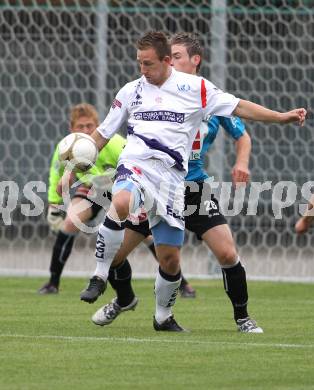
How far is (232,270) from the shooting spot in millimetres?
8414

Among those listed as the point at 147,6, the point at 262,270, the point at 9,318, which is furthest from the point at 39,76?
the point at 9,318

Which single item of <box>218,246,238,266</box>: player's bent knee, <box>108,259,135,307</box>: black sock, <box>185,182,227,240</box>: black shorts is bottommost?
<box>108,259,135,307</box>: black sock

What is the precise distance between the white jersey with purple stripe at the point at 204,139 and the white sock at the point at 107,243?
0.93m

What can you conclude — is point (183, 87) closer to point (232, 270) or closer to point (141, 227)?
point (141, 227)

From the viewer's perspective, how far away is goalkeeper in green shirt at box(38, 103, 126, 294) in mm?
11516

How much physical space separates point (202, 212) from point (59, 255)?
399 centimetres

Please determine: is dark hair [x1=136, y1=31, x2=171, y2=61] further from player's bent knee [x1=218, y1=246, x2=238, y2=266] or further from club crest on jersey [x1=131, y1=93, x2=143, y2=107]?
player's bent knee [x1=218, y1=246, x2=238, y2=266]

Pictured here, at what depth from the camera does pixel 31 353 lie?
275 inches

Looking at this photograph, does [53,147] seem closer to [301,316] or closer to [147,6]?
[147,6]

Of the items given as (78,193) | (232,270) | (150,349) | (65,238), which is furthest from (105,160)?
(150,349)

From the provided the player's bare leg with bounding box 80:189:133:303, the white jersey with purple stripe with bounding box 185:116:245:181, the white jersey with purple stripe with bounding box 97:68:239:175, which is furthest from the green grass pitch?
the white jersey with purple stripe with bounding box 97:68:239:175

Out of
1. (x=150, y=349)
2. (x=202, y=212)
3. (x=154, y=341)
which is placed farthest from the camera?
(x=202, y=212)

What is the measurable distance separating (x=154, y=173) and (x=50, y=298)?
3.68m

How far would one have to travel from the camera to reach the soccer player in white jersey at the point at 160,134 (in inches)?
308
